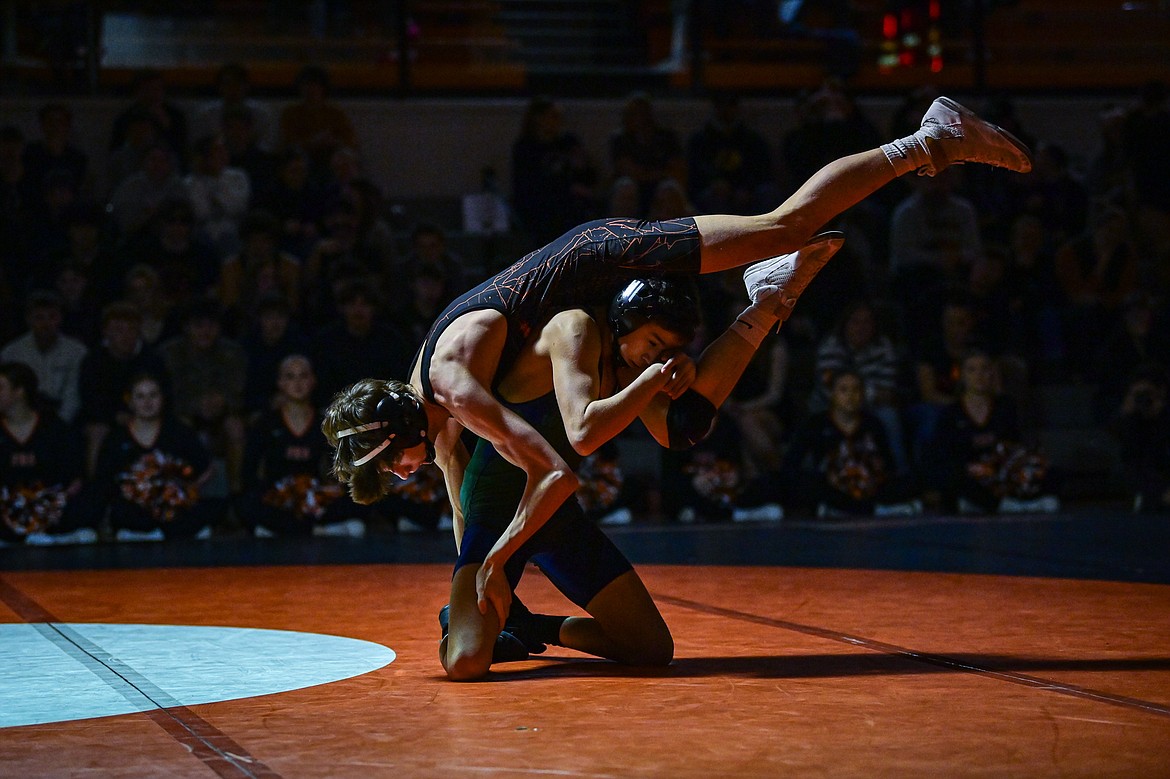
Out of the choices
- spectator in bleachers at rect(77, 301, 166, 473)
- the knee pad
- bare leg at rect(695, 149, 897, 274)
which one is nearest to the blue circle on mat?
the knee pad

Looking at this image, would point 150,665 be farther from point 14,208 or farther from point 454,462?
point 14,208

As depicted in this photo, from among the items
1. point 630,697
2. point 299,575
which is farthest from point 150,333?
point 630,697

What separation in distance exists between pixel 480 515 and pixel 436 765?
1.30 meters

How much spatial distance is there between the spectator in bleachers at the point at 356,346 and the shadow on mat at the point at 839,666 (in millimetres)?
3893

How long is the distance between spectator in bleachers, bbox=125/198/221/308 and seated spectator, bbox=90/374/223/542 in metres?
0.95

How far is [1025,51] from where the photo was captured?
11.6 m

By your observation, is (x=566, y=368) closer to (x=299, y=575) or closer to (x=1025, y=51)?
(x=299, y=575)

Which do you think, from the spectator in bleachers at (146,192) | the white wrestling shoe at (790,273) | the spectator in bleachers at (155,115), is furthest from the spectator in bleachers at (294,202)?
the white wrestling shoe at (790,273)

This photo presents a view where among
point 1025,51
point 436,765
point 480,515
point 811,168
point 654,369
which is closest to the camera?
point 436,765

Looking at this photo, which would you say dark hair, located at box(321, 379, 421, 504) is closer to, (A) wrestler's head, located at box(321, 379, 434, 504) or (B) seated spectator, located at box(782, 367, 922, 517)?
(A) wrestler's head, located at box(321, 379, 434, 504)

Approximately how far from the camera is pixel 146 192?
874 cm

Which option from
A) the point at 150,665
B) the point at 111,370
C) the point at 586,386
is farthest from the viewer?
the point at 111,370

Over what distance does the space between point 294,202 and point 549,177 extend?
4.95ft

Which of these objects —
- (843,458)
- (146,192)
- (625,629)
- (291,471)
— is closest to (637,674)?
(625,629)
